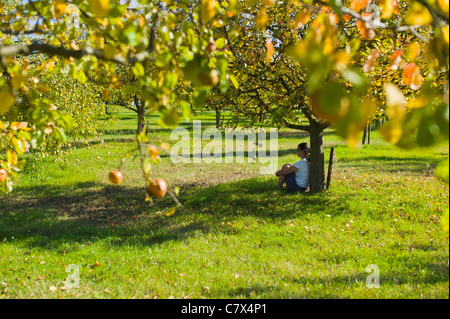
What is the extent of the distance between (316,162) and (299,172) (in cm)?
41

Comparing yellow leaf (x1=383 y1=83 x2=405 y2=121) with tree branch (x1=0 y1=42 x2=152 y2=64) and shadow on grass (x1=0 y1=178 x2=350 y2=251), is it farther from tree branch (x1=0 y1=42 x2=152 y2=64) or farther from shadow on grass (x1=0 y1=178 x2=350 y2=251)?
shadow on grass (x1=0 y1=178 x2=350 y2=251)

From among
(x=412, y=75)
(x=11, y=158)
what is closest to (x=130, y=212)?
(x=11, y=158)

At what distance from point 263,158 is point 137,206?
342 inches

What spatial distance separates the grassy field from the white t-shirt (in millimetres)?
431

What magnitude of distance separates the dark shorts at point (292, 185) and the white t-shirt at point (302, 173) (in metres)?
0.07

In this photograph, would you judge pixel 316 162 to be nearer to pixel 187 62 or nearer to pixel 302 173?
pixel 302 173

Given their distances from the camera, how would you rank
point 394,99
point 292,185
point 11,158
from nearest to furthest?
point 394,99 < point 11,158 < point 292,185

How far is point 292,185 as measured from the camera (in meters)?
8.37

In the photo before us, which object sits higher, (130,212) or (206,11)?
(206,11)

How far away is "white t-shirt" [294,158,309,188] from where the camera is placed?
814cm

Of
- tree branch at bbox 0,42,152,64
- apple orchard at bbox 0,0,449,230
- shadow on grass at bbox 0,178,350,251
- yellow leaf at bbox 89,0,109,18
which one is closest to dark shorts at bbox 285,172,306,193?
shadow on grass at bbox 0,178,350,251

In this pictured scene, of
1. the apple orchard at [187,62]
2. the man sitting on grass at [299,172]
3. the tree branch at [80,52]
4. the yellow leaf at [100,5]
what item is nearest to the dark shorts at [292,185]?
the man sitting on grass at [299,172]

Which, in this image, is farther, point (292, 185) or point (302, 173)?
point (292, 185)
